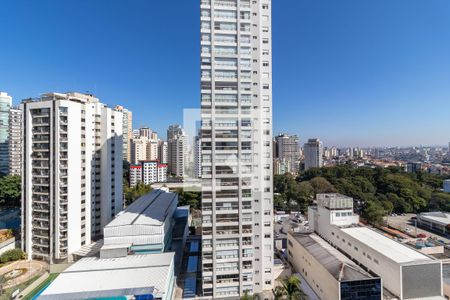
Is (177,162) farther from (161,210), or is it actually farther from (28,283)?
(28,283)

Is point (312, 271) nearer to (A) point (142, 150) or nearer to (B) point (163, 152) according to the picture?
(B) point (163, 152)

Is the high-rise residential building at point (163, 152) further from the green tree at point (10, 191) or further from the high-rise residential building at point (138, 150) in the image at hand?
the green tree at point (10, 191)

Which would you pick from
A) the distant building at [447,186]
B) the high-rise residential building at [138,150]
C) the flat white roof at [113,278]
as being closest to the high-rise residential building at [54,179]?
the flat white roof at [113,278]

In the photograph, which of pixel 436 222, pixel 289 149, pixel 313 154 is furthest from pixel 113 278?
pixel 313 154

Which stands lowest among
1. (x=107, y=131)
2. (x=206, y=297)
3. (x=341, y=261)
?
(x=206, y=297)

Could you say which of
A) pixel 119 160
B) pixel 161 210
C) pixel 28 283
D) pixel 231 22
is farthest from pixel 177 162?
pixel 231 22

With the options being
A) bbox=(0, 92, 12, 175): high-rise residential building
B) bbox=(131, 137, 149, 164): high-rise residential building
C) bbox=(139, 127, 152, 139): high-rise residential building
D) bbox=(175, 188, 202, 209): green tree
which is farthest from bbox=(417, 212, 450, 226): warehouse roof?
bbox=(139, 127, 152, 139): high-rise residential building

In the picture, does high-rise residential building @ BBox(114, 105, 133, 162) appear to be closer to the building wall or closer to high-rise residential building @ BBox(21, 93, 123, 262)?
high-rise residential building @ BBox(21, 93, 123, 262)
